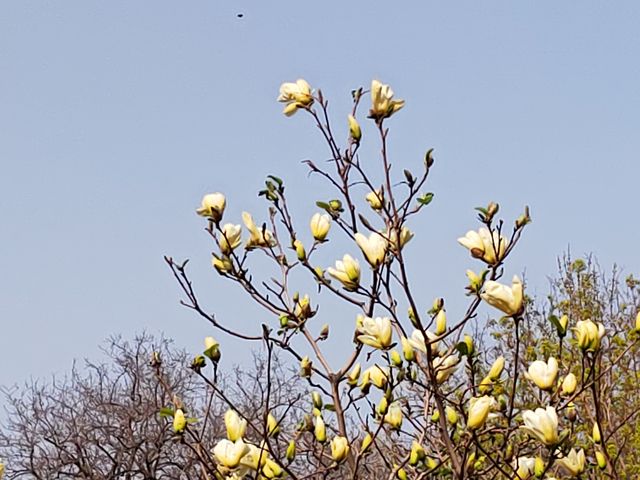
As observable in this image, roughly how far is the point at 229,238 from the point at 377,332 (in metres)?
0.38

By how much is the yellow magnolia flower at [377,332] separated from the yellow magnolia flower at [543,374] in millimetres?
258

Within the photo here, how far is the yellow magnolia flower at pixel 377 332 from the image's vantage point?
1.79 meters

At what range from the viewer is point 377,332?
1.80m

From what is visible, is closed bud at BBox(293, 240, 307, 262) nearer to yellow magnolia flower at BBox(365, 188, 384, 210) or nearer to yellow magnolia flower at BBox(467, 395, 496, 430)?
yellow magnolia flower at BBox(365, 188, 384, 210)

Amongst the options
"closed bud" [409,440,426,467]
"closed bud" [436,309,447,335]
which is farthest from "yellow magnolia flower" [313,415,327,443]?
"closed bud" [436,309,447,335]

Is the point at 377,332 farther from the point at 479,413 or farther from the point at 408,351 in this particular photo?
the point at 479,413

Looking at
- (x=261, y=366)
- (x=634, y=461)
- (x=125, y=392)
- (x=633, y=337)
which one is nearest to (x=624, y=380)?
(x=634, y=461)

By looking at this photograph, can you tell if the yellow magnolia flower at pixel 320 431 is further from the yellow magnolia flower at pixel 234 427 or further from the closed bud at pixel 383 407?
the yellow magnolia flower at pixel 234 427

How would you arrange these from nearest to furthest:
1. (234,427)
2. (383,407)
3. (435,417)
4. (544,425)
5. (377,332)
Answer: (544,425) < (234,427) < (377,332) < (383,407) < (435,417)

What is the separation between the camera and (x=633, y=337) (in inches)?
75.1

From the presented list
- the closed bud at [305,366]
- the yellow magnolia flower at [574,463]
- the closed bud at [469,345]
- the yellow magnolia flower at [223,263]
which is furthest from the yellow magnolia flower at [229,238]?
the yellow magnolia flower at [574,463]

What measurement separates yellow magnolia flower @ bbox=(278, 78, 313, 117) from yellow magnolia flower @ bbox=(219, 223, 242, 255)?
0.89ft

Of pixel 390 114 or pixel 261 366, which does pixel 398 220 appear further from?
pixel 261 366

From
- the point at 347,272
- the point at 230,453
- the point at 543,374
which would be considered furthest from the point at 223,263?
the point at 543,374
